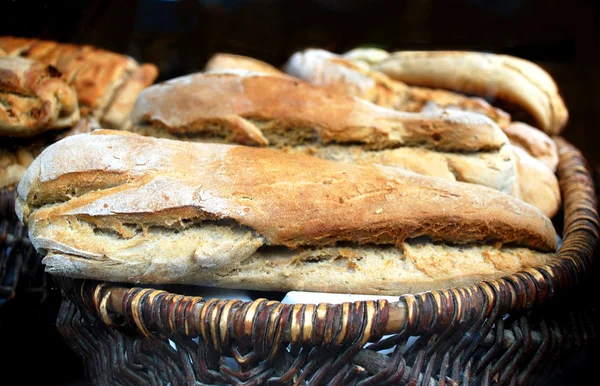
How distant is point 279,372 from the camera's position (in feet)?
2.26

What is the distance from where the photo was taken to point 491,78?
5.00 ft

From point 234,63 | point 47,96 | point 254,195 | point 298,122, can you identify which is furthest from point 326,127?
point 47,96

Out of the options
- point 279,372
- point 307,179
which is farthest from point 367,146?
point 279,372

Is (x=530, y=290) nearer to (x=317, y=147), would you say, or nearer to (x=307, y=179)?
(x=307, y=179)

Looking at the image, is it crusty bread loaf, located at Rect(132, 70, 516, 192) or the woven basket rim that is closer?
the woven basket rim

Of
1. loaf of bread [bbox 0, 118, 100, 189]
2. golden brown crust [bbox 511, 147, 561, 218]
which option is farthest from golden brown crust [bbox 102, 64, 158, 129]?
golden brown crust [bbox 511, 147, 561, 218]

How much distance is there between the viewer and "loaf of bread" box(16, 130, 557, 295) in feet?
2.60

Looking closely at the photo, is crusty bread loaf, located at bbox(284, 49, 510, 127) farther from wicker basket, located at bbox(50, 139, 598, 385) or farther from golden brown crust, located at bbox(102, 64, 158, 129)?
wicker basket, located at bbox(50, 139, 598, 385)

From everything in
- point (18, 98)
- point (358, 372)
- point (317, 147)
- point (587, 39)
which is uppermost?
point (587, 39)

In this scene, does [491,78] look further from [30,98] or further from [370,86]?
[30,98]

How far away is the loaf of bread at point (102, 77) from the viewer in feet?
3.73

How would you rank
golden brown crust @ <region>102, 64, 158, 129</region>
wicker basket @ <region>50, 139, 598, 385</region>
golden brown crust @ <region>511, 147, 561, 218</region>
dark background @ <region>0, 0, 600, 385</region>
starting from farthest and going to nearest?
golden brown crust @ <region>102, 64, 158, 129</region> < golden brown crust @ <region>511, 147, 561, 218</region> < dark background @ <region>0, 0, 600, 385</region> < wicker basket @ <region>50, 139, 598, 385</region>

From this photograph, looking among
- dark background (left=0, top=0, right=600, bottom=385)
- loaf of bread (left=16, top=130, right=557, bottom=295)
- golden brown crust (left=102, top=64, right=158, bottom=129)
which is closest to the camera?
loaf of bread (left=16, top=130, right=557, bottom=295)

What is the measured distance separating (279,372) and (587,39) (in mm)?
1110
